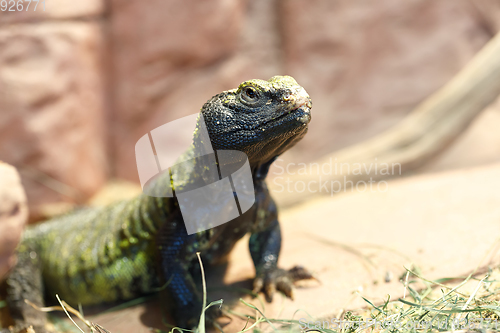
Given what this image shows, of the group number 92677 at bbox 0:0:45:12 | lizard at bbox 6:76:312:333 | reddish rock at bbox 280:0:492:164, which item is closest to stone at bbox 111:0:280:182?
reddish rock at bbox 280:0:492:164

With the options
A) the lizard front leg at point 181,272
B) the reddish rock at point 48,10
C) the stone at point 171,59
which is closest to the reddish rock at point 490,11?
the stone at point 171,59

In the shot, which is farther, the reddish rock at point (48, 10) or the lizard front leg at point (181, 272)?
the reddish rock at point (48, 10)

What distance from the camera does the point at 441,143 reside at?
16.3 ft

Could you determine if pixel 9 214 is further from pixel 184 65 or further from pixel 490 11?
pixel 490 11

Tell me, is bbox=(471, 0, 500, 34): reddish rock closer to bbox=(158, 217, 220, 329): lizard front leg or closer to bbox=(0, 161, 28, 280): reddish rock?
bbox=(158, 217, 220, 329): lizard front leg

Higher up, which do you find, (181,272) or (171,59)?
(171,59)

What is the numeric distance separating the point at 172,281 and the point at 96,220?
1321 mm

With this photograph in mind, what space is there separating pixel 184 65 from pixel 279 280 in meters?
3.64

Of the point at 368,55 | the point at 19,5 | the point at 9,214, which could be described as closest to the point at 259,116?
the point at 9,214

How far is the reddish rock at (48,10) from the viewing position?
410 centimetres

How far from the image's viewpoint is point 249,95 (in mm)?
2523

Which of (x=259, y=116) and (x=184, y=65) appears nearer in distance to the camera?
(x=259, y=116)

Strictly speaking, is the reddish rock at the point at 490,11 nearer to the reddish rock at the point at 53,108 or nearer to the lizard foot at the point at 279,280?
the lizard foot at the point at 279,280

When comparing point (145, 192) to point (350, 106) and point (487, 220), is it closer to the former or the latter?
point (487, 220)
